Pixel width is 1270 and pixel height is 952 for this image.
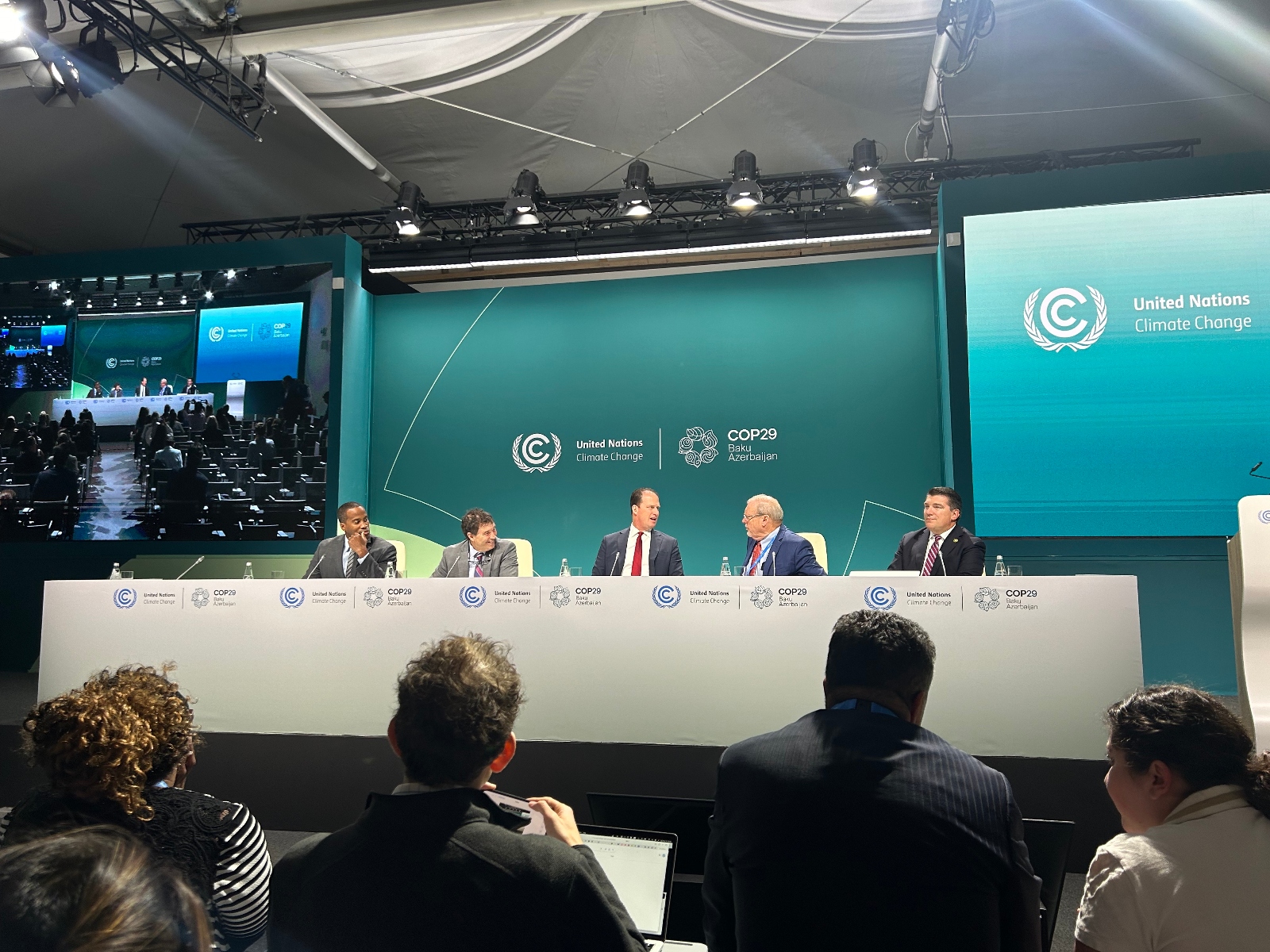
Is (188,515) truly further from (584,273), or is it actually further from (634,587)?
(634,587)

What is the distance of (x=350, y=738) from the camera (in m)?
3.74

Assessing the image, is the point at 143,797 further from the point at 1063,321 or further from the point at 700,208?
the point at 700,208

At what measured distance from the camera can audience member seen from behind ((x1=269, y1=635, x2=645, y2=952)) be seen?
1.15 metres

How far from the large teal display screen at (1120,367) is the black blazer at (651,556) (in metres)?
1.98

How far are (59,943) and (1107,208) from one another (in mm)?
6478

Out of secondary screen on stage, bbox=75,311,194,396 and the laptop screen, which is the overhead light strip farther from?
the laptop screen

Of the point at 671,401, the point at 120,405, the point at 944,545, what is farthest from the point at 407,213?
the point at 944,545

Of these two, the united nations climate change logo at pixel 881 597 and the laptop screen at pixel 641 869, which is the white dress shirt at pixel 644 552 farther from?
the laptop screen at pixel 641 869

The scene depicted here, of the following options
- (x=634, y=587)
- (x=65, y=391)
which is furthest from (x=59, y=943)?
(x=65, y=391)

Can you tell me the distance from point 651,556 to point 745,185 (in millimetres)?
2734

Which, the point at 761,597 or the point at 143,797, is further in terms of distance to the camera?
the point at 761,597

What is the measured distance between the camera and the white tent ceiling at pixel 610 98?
548cm

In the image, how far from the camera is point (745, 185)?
249 inches

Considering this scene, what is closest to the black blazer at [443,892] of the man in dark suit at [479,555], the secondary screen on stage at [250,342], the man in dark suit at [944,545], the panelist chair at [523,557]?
the man in dark suit at [944,545]
